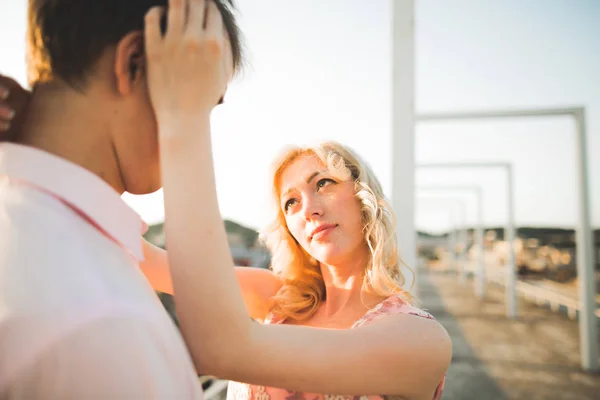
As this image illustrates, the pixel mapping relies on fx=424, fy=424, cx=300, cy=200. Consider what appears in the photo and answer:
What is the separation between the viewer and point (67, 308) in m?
0.46

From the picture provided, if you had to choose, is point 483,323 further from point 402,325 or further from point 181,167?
point 181,167

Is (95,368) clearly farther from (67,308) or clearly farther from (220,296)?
(220,296)

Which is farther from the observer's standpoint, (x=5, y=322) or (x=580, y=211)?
(x=580, y=211)

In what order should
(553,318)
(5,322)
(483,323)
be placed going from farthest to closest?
1. (553,318)
2. (483,323)
3. (5,322)

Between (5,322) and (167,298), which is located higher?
(5,322)

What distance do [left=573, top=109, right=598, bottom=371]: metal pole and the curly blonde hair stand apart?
19.4 feet

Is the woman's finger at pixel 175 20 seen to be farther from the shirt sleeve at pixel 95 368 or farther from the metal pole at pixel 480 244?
the metal pole at pixel 480 244

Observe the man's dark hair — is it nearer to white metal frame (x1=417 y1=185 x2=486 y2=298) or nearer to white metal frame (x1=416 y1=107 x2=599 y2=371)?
white metal frame (x1=416 y1=107 x2=599 y2=371)

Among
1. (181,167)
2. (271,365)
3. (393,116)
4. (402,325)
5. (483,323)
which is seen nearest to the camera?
(181,167)

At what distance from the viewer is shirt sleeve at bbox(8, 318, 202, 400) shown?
46 cm

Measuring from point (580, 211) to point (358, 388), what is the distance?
6.99 metres

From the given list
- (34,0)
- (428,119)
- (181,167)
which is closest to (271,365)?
(181,167)

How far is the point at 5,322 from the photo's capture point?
46 centimetres

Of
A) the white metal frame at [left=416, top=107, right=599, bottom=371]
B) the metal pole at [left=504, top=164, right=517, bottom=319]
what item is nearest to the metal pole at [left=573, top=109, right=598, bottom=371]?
the white metal frame at [left=416, top=107, right=599, bottom=371]
